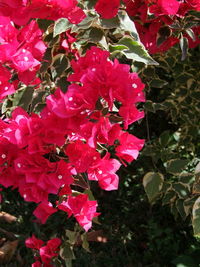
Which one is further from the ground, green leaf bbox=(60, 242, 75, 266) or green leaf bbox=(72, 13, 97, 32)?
green leaf bbox=(72, 13, 97, 32)

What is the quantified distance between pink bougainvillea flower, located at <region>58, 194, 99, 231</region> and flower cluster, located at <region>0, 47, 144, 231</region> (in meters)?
0.20

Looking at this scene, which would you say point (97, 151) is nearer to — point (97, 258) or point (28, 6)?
point (28, 6)

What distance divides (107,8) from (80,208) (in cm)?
60

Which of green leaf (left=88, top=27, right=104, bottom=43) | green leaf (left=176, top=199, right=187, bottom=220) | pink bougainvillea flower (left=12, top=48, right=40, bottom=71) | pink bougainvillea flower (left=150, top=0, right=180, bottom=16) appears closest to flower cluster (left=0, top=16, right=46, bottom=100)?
pink bougainvillea flower (left=12, top=48, right=40, bottom=71)

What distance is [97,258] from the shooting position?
218 centimetres

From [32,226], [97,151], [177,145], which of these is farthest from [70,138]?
[32,226]

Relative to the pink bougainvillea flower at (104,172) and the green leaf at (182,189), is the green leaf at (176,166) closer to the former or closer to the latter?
the green leaf at (182,189)

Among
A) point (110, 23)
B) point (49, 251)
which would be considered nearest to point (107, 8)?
point (110, 23)

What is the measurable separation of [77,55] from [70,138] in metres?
0.31

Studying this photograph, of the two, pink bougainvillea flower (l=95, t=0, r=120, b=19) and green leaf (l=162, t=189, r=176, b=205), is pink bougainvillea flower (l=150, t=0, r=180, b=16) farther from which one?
green leaf (l=162, t=189, r=176, b=205)


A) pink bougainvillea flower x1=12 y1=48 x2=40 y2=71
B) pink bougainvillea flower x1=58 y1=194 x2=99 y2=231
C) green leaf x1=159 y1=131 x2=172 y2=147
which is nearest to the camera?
pink bougainvillea flower x1=12 y1=48 x2=40 y2=71

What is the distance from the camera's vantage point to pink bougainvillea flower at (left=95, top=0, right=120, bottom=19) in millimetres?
1076

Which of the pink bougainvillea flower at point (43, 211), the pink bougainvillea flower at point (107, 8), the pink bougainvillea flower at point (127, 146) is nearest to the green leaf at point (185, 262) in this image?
the pink bougainvillea flower at point (43, 211)

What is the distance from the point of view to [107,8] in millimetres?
1085
